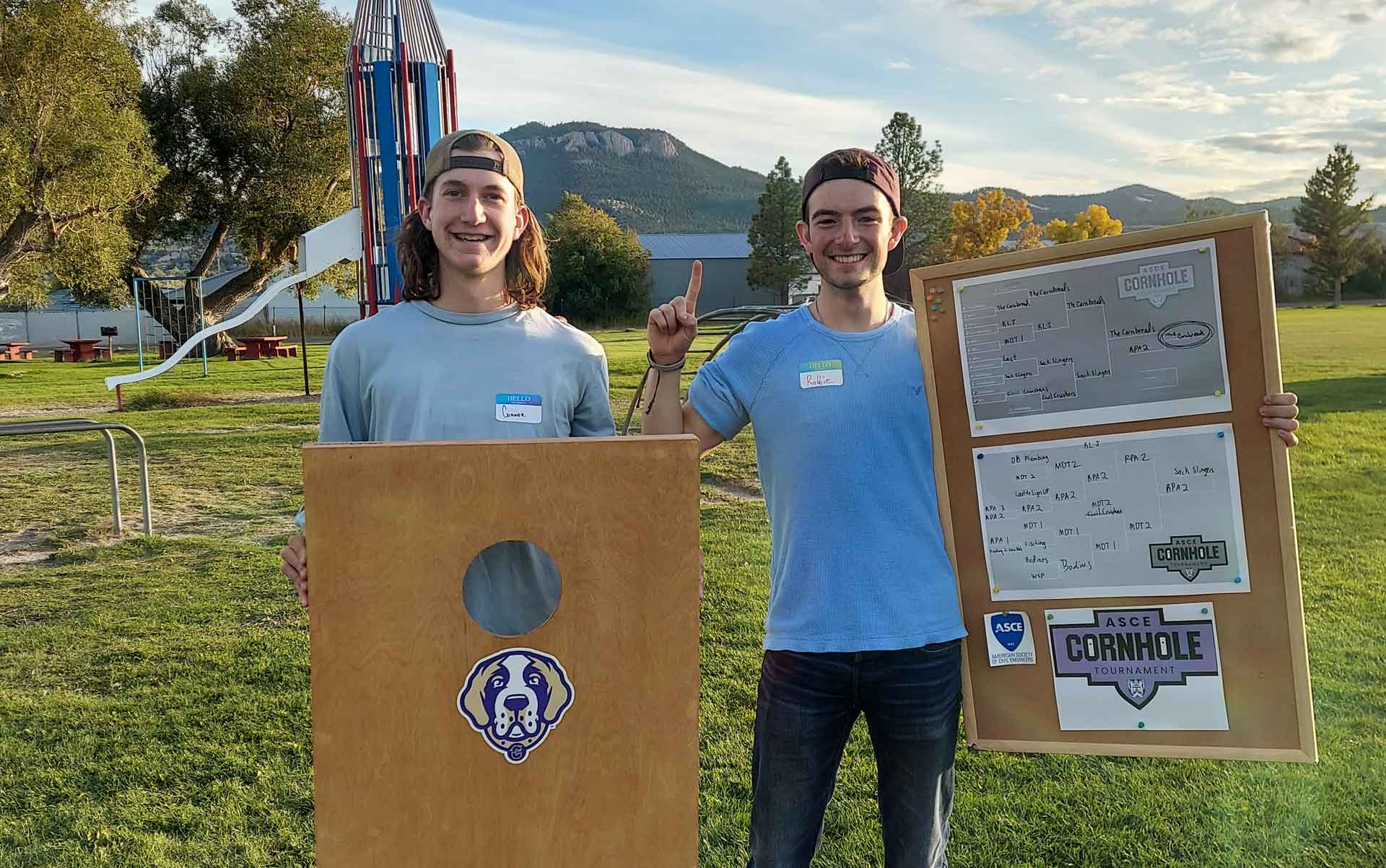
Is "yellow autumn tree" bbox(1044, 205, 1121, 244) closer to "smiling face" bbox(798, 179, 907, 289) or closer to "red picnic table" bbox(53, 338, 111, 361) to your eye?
"red picnic table" bbox(53, 338, 111, 361)

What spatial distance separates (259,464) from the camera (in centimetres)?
Result: 1152

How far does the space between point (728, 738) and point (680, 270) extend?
7646 centimetres

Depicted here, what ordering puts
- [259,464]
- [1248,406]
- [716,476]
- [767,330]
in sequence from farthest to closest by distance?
[259,464], [716,476], [767,330], [1248,406]

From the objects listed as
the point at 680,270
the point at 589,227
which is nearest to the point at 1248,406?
the point at 589,227

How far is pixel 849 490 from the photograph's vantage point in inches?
89.3

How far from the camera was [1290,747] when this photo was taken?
222cm

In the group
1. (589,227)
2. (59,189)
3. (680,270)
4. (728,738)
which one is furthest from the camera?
(680,270)

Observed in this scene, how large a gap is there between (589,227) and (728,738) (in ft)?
195

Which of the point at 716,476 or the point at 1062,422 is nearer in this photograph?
the point at 1062,422

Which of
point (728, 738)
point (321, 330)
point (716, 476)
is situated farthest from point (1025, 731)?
point (321, 330)

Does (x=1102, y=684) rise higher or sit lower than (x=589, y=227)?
lower

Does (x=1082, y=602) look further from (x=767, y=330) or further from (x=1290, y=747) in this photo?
(x=767, y=330)

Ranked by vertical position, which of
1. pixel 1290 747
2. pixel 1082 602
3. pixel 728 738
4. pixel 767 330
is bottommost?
pixel 728 738

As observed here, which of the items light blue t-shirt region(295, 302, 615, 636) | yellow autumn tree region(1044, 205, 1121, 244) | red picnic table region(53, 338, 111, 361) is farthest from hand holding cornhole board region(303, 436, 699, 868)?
yellow autumn tree region(1044, 205, 1121, 244)
